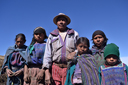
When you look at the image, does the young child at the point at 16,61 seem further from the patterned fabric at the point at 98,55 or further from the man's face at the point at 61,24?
the patterned fabric at the point at 98,55

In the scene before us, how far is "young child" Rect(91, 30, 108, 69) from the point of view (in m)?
3.27

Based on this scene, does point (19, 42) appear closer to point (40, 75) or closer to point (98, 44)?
point (40, 75)

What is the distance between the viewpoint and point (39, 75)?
3.86m

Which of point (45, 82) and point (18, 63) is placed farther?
point (18, 63)

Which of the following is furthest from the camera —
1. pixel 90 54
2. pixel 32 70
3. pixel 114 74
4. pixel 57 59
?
pixel 32 70

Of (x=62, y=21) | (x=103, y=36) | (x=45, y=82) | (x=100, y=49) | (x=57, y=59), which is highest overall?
(x=62, y=21)

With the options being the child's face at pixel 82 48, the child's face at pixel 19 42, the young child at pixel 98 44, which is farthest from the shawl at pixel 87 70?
the child's face at pixel 19 42

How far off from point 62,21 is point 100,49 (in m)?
1.44

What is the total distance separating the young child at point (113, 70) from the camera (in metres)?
2.79

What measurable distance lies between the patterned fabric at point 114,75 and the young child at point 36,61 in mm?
1784

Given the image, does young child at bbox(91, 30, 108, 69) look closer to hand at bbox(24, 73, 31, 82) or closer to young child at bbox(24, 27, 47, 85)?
young child at bbox(24, 27, 47, 85)

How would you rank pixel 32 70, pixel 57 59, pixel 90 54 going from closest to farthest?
pixel 90 54 → pixel 57 59 → pixel 32 70

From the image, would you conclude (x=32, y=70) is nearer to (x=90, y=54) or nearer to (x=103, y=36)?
(x=90, y=54)

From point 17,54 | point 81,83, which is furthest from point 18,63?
point 81,83
